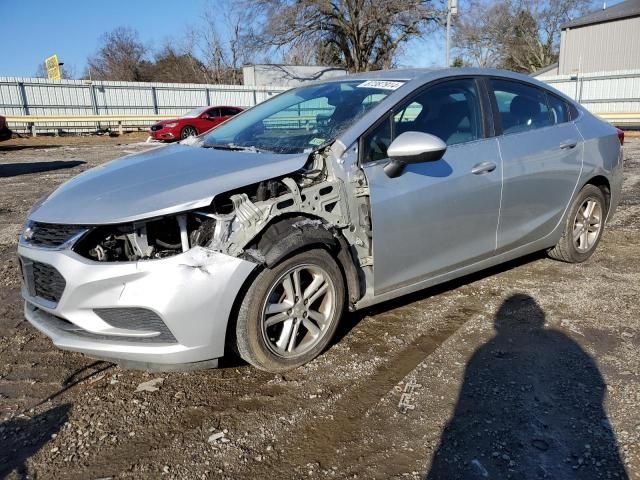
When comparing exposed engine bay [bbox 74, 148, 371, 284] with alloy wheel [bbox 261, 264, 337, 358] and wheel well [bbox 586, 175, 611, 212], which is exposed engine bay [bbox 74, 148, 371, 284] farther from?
wheel well [bbox 586, 175, 611, 212]

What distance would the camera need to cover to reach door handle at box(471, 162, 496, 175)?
3.55 meters

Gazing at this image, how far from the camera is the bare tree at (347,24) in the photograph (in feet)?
98.9

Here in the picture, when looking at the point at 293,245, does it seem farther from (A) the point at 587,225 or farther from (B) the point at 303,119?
(A) the point at 587,225

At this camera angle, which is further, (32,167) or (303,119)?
(32,167)

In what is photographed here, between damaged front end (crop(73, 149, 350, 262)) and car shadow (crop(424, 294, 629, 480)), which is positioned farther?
damaged front end (crop(73, 149, 350, 262))

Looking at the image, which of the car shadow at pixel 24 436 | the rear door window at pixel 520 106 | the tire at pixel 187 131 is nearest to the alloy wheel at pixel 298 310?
the car shadow at pixel 24 436

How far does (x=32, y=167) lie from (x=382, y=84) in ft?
38.5

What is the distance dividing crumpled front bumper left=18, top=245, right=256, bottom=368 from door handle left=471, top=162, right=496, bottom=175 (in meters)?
1.73

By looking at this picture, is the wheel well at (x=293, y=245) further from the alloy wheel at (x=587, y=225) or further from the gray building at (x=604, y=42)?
the gray building at (x=604, y=42)

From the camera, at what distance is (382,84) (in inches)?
142

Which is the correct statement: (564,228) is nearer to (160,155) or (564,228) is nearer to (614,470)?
(614,470)

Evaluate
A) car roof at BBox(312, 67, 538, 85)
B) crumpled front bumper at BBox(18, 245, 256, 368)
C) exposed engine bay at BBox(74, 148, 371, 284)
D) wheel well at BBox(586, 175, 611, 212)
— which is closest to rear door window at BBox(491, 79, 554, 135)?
car roof at BBox(312, 67, 538, 85)

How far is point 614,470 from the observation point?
2.20 m

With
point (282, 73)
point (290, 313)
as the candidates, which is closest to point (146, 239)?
point (290, 313)
